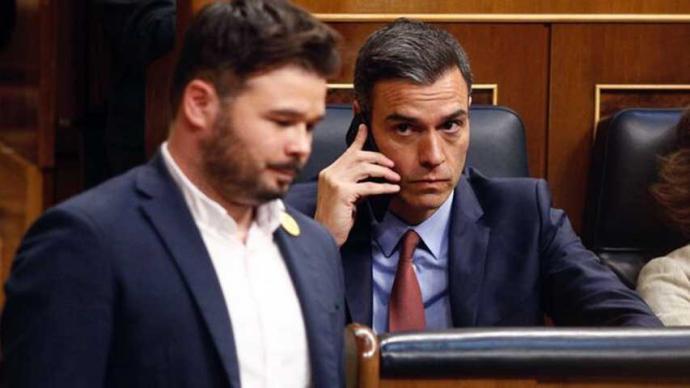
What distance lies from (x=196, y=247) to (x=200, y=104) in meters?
0.11

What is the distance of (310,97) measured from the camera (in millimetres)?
1060

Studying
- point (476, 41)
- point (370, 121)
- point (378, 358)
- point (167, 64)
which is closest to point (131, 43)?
point (167, 64)

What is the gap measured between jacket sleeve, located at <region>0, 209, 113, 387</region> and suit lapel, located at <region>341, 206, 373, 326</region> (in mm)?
737

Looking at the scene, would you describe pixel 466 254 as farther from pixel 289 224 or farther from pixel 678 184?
pixel 289 224

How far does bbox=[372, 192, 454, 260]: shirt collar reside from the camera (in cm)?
180

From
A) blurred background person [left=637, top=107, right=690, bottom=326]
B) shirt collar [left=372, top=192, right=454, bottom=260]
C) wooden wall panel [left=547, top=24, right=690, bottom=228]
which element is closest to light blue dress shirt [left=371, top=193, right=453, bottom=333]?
shirt collar [left=372, top=192, right=454, bottom=260]

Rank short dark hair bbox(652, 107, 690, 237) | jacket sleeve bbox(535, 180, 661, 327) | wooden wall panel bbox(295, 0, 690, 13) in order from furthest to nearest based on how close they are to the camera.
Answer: wooden wall panel bbox(295, 0, 690, 13), short dark hair bbox(652, 107, 690, 237), jacket sleeve bbox(535, 180, 661, 327)

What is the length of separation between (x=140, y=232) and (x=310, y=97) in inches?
6.2

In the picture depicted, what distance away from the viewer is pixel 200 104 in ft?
3.44

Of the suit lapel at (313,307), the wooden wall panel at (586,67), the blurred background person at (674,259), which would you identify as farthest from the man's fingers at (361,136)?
the suit lapel at (313,307)

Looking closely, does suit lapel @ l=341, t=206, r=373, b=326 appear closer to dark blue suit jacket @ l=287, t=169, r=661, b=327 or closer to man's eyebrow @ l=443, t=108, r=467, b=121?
dark blue suit jacket @ l=287, t=169, r=661, b=327

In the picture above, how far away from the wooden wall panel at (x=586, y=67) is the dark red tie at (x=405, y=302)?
614 mm

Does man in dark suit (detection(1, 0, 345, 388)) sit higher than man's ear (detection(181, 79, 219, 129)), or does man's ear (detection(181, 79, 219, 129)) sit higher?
man's ear (detection(181, 79, 219, 129))

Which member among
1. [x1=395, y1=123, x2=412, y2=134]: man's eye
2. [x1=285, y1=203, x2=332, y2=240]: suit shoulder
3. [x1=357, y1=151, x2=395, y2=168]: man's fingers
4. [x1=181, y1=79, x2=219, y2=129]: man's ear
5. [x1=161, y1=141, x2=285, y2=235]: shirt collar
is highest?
[x1=181, y1=79, x2=219, y2=129]: man's ear
